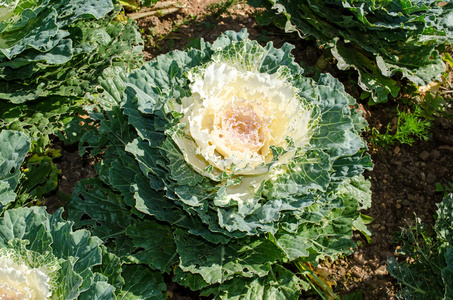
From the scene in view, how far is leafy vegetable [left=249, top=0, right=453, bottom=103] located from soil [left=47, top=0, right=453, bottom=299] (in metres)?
0.39

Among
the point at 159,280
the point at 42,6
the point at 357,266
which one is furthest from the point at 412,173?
the point at 42,6

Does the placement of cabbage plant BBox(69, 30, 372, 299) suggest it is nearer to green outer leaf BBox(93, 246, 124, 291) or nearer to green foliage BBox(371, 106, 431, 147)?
green outer leaf BBox(93, 246, 124, 291)

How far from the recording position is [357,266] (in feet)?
12.1

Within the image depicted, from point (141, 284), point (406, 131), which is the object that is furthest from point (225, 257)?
point (406, 131)

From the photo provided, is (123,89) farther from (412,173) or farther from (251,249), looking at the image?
(412,173)

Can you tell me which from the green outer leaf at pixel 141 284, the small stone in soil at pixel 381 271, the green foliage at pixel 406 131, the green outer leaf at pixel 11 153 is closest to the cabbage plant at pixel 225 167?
the green outer leaf at pixel 141 284

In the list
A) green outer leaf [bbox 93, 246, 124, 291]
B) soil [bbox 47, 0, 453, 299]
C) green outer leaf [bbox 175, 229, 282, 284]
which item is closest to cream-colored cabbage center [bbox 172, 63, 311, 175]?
green outer leaf [bbox 175, 229, 282, 284]

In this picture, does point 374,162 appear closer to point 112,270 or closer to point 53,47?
point 112,270

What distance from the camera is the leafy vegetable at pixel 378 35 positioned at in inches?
151

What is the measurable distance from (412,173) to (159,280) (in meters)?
2.95

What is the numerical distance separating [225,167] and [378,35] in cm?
258

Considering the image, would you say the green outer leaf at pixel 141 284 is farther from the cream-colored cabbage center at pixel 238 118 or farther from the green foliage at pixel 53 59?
the green foliage at pixel 53 59

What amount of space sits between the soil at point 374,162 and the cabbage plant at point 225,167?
0.87 metres

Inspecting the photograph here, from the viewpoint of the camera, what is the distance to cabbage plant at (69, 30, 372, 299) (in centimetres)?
236
